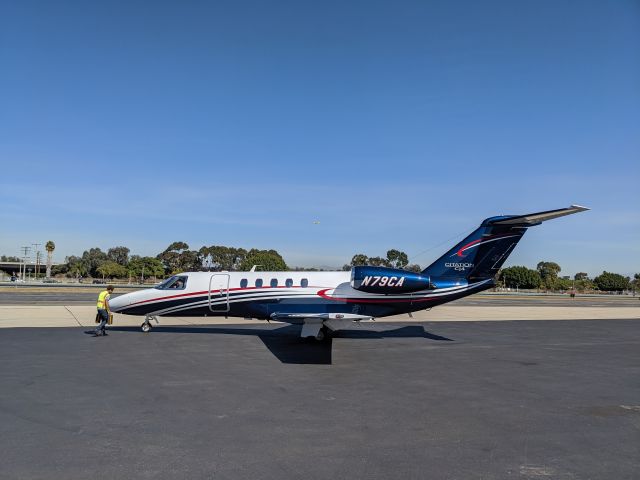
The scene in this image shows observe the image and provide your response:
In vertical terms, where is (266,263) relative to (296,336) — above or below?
above

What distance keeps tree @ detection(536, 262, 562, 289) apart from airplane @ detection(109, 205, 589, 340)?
12949 cm

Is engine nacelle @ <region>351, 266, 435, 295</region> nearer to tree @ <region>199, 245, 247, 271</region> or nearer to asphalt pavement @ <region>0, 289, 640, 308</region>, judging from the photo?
asphalt pavement @ <region>0, 289, 640, 308</region>

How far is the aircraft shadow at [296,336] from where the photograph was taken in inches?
540

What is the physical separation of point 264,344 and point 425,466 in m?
10.9

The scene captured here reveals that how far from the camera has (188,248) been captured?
12206 centimetres

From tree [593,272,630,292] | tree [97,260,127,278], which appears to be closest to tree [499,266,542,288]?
tree [593,272,630,292]

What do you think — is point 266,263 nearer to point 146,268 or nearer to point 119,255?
point 146,268

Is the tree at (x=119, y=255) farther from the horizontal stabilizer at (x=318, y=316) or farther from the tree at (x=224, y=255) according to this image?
the horizontal stabilizer at (x=318, y=316)

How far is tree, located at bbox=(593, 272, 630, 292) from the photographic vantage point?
130625mm

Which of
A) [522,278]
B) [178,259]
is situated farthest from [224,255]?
[522,278]

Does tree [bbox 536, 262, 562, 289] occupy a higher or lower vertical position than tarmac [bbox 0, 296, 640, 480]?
higher

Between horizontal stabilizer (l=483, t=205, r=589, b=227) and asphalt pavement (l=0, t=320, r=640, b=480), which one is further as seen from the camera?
horizontal stabilizer (l=483, t=205, r=589, b=227)

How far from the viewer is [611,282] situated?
131 meters

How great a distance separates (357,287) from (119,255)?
6211 inches
